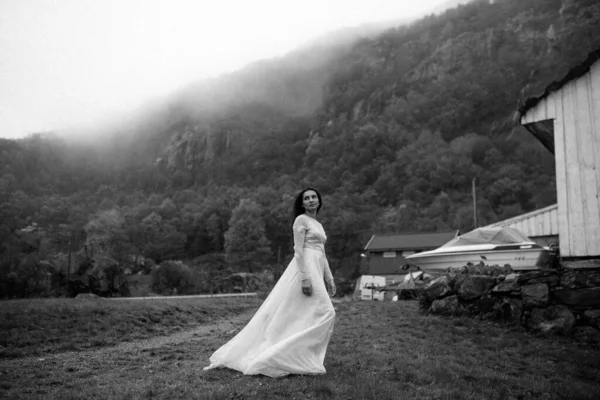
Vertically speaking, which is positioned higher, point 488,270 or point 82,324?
point 488,270

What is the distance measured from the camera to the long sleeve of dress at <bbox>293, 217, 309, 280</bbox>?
6.05m

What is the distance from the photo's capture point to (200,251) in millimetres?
86312

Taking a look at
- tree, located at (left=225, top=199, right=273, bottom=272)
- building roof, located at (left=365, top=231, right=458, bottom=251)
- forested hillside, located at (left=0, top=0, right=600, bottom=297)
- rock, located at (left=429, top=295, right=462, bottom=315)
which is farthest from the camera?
forested hillside, located at (left=0, top=0, right=600, bottom=297)

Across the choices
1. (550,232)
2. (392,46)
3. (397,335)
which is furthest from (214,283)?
(392,46)

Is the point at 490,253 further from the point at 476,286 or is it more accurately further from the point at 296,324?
the point at 296,324

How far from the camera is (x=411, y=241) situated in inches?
1864

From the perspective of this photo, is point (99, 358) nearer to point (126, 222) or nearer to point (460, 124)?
point (126, 222)

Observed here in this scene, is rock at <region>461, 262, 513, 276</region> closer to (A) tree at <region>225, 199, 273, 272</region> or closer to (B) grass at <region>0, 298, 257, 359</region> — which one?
(B) grass at <region>0, 298, 257, 359</region>

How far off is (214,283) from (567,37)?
353 ft

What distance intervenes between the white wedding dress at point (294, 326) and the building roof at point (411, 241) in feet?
136

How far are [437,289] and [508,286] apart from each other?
7.22 ft

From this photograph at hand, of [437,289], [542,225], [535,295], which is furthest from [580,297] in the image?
[542,225]

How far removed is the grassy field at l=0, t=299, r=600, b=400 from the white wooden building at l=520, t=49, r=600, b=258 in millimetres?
2124

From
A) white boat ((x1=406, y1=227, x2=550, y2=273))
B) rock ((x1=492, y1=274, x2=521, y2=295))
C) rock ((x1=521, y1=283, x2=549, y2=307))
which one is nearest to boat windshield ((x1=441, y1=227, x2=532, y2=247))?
white boat ((x1=406, y1=227, x2=550, y2=273))
